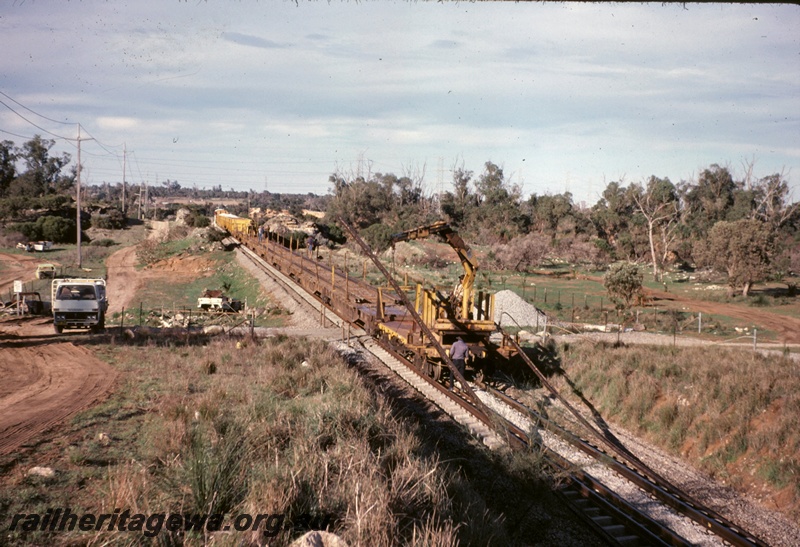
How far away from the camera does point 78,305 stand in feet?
65.1

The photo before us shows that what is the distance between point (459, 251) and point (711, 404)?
6.75m

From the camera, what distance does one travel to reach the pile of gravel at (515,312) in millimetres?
25188

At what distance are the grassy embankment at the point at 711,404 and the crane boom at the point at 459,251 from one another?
14.1 ft

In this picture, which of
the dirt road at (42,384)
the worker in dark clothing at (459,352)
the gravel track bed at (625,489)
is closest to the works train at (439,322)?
the worker in dark clothing at (459,352)

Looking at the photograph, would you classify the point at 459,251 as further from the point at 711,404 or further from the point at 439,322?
the point at 711,404

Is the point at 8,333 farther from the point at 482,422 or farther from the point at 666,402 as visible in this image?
the point at 666,402

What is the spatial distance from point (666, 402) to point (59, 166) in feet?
382

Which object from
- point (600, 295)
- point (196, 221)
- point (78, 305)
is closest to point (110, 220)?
point (196, 221)

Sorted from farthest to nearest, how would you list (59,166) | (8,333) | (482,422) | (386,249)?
(59,166)
(386,249)
(8,333)
(482,422)

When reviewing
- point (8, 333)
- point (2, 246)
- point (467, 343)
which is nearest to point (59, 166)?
point (2, 246)

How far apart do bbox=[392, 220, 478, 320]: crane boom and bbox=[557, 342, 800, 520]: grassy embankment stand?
4299 millimetres

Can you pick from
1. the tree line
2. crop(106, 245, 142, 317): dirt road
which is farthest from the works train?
the tree line

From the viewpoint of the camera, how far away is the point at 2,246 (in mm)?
58625

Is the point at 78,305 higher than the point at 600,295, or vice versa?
the point at 78,305
